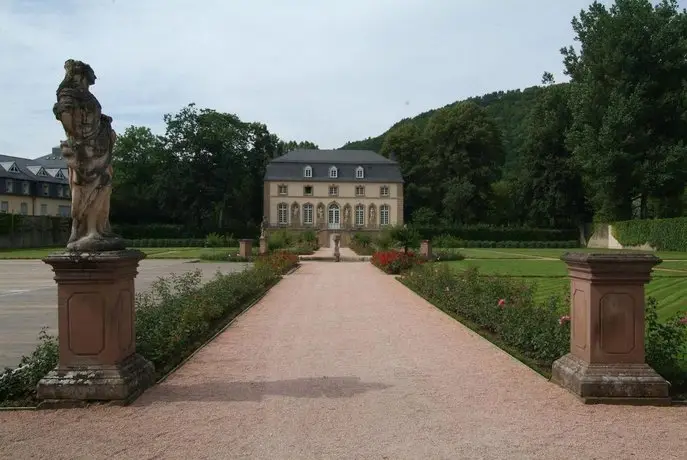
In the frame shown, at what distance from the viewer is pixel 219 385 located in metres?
6.06

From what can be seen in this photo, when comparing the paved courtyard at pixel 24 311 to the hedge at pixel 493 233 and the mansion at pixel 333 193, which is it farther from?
the mansion at pixel 333 193

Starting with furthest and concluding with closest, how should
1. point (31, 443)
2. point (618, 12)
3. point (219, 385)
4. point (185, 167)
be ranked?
point (185, 167), point (618, 12), point (219, 385), point (31, 443)

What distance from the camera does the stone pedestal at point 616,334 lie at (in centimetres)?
535

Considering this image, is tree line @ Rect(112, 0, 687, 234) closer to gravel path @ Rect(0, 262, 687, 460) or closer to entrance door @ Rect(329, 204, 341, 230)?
entrance door @ Rect(329, 204, 341, 230)

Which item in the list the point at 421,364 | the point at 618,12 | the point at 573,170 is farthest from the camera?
the point at 573,170

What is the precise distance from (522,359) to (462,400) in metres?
1.97

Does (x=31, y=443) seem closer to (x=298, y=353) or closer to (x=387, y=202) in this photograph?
(x=298, y=353)

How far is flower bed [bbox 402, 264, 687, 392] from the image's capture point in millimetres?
6074

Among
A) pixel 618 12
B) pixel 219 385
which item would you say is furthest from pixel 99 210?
pixel 618 12

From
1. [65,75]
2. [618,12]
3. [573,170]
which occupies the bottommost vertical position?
[65,75]

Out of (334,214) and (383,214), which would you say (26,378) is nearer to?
(383,214)

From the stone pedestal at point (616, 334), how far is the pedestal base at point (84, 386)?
403 centimetres

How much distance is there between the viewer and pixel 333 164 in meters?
71.4

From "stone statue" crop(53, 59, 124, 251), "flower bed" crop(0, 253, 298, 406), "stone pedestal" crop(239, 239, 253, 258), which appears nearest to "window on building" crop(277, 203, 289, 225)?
"stone pedestal" crop(239, 239, 253, 258)
